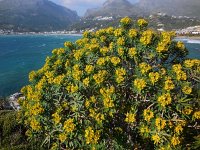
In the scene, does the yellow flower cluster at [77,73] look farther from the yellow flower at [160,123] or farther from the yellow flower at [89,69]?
the yellow flower at [160,123]

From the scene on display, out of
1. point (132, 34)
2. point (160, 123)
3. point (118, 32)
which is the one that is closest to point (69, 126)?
point (160, 123)

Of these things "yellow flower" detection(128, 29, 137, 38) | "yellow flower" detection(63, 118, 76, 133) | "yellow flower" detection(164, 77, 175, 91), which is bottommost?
"yellow flower" detection(63, 118, 76, 133)

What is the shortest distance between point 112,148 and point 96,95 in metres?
1.60

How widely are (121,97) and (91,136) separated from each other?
145cm

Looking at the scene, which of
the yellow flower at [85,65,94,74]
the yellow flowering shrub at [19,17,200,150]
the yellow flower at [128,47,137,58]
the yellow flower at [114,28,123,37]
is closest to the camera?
the yellow flowering shrub at [19,17,200,150]

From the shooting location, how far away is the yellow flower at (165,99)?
827cm

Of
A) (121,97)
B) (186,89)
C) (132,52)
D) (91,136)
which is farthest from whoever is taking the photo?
(132,52)

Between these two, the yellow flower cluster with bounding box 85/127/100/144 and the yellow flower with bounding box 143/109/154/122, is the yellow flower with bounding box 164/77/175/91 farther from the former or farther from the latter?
the yellow flower cluster with bounding box 85/127/100/144

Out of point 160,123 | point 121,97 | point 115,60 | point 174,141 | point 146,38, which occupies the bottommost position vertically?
point 174,141

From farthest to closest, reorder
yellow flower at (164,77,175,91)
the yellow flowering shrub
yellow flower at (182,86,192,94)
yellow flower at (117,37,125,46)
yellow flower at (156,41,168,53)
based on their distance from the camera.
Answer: yellow flower at (117,37,125,46) → yellow flower at (156,41,168,53) → yellow flower at (182,86,192,94) → the yellow flowering shrub → yellow flower at (164,77,175,91)

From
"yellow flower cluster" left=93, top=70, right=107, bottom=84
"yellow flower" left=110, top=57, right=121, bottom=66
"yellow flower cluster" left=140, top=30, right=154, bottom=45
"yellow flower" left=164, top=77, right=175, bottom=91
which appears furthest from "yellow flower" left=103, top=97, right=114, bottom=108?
"yellow flower cluster" left=140, top=30, right=154, bottom=45

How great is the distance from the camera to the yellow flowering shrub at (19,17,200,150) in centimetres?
860

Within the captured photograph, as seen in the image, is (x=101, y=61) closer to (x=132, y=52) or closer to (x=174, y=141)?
(x=132, y=52)

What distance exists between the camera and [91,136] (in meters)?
8.44
